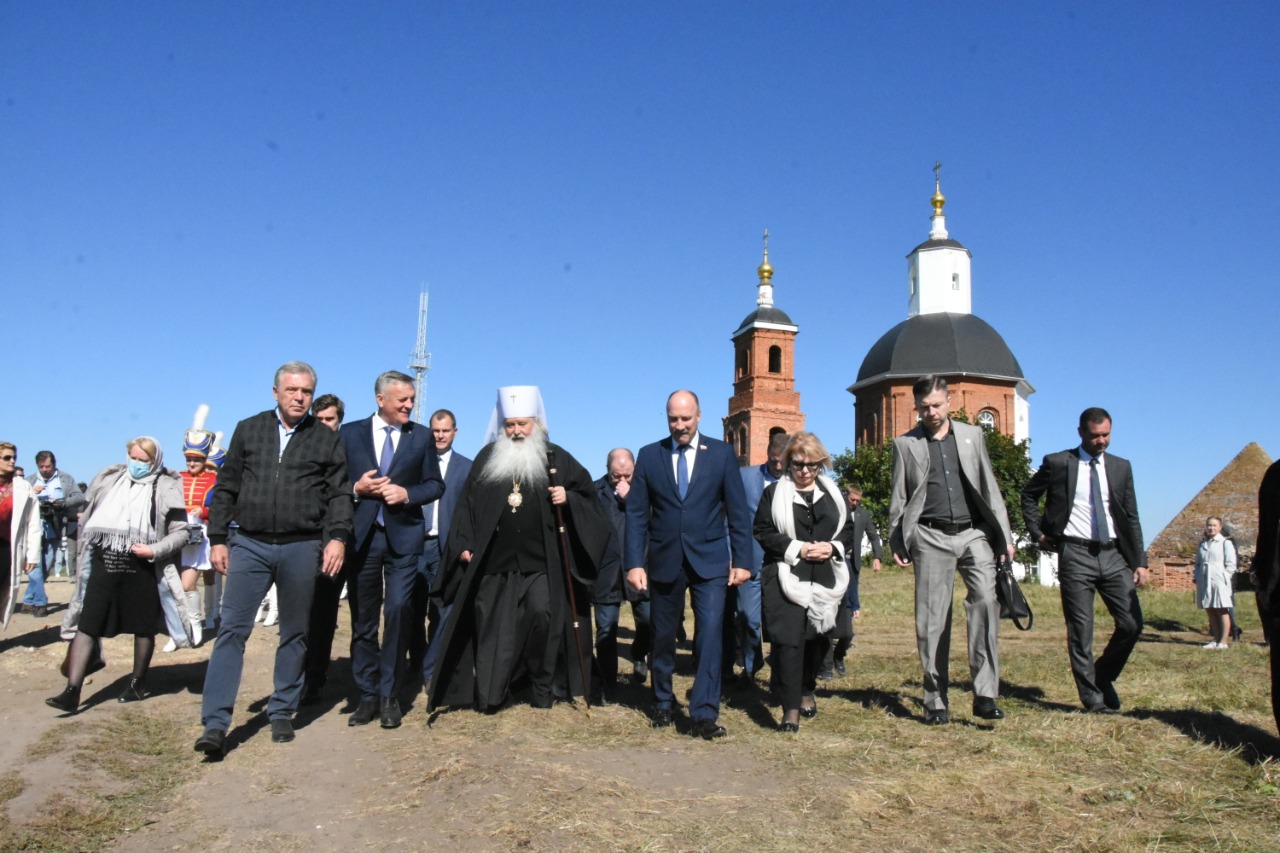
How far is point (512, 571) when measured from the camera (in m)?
7.15

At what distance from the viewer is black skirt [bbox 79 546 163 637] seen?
22.9 ft

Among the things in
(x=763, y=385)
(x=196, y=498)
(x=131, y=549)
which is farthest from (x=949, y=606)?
(x=763, y=385)

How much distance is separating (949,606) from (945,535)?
1.55 feet

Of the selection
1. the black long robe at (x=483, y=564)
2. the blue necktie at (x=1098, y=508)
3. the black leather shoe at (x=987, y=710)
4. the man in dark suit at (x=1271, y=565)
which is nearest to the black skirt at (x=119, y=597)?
the black long robe at (x=483, y=564)

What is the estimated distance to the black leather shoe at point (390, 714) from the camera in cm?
648

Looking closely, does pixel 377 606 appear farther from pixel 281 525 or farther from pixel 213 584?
pixel 213 584

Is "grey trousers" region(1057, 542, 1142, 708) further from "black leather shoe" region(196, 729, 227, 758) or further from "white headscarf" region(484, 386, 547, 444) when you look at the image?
"black leather shoe" region(196, 729, 227, 758)

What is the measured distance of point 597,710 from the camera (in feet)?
23.4

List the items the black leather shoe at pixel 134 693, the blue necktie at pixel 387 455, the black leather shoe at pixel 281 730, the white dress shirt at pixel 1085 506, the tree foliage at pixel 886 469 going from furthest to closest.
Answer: the tree foliage at pixel 886 469
the black leather shoe at pixel 134 693
the white dress shirt at pixel 1085 506
the blue necktie at pixel 387 455
the black leather shoe at pixel 281 730

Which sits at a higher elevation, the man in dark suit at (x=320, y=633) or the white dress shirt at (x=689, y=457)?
the white dress shirt at (x=689, y=457)

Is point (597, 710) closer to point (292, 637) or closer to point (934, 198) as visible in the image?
point (292, 637)

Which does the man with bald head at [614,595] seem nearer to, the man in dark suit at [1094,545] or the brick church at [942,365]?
the man in dark suit at [1094,545]

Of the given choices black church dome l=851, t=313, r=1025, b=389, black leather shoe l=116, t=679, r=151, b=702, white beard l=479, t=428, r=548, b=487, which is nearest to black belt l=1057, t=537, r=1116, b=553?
white beard l=479, t=428, r=548, b=487

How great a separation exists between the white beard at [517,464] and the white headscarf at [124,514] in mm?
2511
